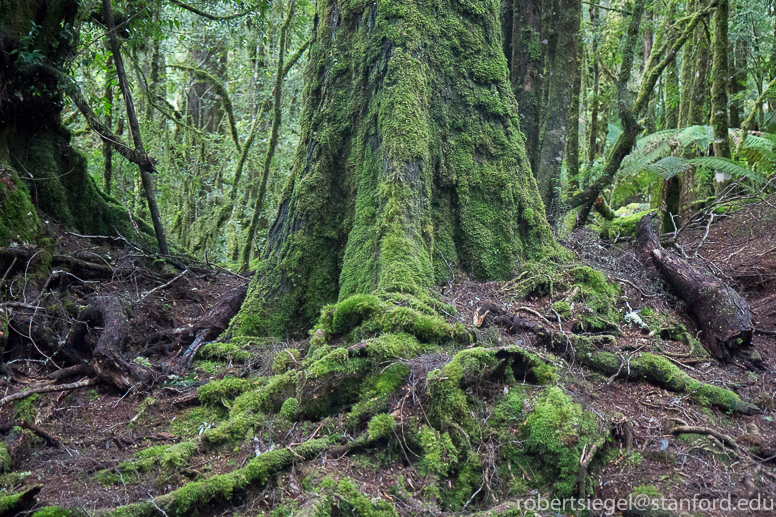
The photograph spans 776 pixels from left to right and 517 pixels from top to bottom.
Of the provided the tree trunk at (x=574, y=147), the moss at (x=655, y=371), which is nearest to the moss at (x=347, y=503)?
the moss at (x=655, y=371)

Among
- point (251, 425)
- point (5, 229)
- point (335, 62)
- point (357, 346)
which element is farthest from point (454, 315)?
point (5, 229)

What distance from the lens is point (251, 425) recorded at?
3648mm

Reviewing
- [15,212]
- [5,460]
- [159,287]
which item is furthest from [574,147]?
[5,460]

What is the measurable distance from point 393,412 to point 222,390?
1.59 meters

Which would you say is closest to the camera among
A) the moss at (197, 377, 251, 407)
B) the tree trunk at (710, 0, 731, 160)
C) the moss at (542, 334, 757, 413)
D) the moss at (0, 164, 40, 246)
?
the moss at (542, 334, 757, 413)

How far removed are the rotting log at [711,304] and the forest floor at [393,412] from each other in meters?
0.13

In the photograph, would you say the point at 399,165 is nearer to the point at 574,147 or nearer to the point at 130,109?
the point at 130,109

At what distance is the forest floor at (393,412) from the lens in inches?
123

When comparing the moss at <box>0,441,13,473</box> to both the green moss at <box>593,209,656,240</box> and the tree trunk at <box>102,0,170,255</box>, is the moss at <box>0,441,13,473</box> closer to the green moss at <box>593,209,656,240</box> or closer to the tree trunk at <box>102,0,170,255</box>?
the tree trunk at <box>102,0,170,255</box>

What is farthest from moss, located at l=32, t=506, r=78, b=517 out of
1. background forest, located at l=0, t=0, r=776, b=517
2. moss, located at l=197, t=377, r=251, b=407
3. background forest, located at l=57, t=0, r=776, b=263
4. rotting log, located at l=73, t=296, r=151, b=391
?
background forest, located at l=57, t=0, r=776, b=263

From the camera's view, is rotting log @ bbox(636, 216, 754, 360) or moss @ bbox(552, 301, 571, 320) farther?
moss @ bbox(552, 301, 571, 320)

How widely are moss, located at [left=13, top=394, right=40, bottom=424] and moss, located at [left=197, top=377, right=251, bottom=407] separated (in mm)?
1249

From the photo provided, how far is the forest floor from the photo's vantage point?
3125 mm

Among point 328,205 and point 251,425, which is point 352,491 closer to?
point 251,425
